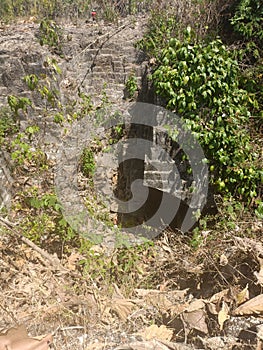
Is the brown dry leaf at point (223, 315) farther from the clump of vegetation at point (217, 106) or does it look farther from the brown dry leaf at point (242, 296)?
the clump of vegetation at point (217, 106)

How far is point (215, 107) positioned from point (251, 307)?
99.0 inches

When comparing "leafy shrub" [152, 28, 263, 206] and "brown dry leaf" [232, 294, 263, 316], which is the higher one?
"leafy shrub" [152, 28, 263, 206]

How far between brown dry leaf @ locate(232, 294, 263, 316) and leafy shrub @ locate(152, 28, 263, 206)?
64.9 inches

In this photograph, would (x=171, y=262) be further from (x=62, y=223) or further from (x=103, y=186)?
(x=103, y=186)

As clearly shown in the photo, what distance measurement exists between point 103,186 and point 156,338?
108 inches

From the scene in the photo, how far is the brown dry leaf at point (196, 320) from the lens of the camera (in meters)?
2.62

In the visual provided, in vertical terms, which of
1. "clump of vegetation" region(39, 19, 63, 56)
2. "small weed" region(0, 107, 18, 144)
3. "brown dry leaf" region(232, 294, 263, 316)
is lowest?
"brown dry leaf" region(232, 294, 263, 316)

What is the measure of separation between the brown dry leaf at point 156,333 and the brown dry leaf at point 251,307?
0.64 meters

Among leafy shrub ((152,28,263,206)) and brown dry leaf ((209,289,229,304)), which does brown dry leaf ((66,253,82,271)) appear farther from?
leafy shrub ((152,28,263,206))

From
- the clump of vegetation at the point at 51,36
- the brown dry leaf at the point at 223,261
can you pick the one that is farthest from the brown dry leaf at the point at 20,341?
the clump of vegetation at the point at 51,36

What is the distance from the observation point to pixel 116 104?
16.0 ft

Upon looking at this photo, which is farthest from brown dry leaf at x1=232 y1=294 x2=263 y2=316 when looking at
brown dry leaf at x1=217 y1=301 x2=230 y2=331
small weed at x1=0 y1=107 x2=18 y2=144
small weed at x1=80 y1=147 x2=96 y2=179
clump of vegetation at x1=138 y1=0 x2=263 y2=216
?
small weed at x1=0 y1=107 x2=18 y2=144

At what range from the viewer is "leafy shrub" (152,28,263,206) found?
12.7ft

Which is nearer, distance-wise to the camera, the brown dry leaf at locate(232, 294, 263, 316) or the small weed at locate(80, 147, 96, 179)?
the brown dry leaf at locate(232, 294, 263, 316)
